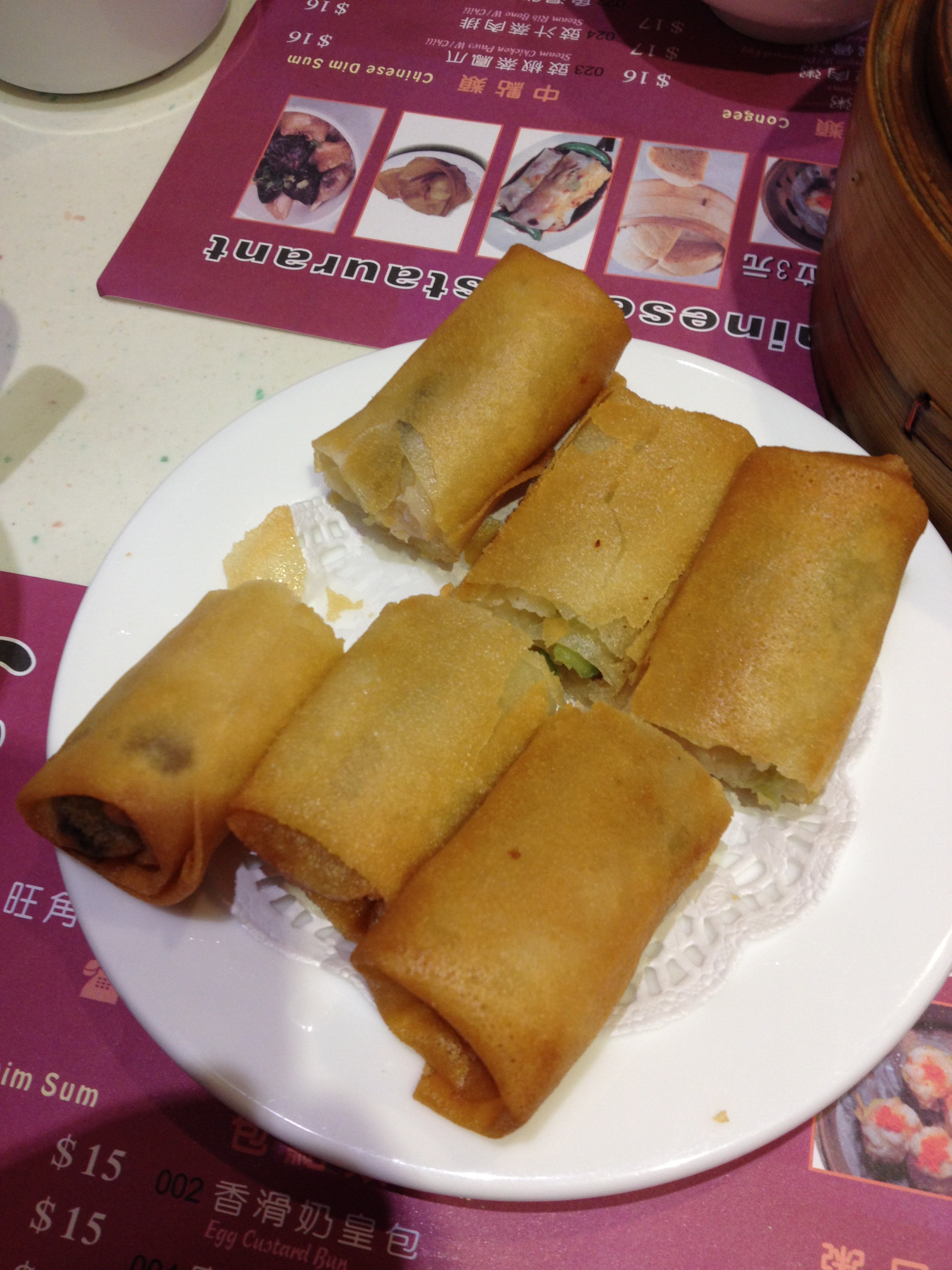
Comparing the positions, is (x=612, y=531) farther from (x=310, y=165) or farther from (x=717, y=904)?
(x=310, y=165)

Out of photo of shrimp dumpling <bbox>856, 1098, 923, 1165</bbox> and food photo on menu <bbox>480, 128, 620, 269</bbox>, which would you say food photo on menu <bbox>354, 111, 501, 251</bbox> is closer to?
food photo on menu <bbox>480, 128, 620, 269</bbox>

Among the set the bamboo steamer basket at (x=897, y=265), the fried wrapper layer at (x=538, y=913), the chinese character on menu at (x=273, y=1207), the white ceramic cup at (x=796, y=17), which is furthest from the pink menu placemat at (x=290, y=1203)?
the white ceramic cup at (x=796, y=17)

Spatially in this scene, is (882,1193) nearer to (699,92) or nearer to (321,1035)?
(321,1035)

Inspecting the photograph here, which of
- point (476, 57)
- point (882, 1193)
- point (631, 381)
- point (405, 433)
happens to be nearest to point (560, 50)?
point (476, 57)

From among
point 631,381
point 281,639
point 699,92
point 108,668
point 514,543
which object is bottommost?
point 108,668

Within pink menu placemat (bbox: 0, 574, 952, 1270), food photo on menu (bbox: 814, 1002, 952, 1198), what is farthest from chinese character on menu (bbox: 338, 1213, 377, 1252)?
A: food photo on menu (bbox: 814, 1002, 952, 1198)

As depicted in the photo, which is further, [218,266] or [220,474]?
[218,266]
